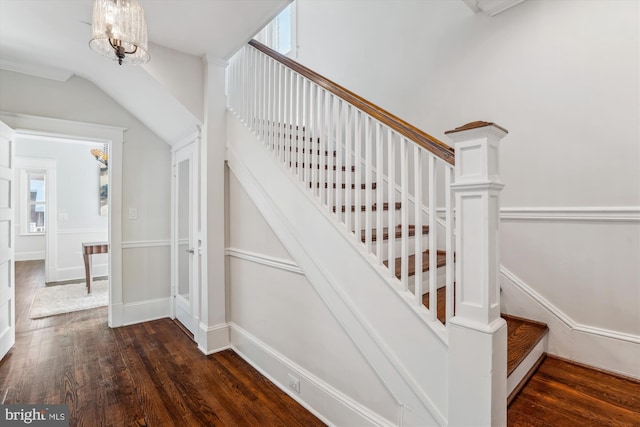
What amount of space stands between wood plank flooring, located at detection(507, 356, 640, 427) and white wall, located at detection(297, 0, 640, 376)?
16 centimetres

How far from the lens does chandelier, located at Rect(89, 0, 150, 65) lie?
1.37 metres

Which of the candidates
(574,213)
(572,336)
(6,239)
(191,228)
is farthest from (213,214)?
(572,336)

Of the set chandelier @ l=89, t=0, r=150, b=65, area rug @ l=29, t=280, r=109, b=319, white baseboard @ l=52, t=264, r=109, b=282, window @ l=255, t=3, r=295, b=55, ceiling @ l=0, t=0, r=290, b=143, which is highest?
window @ l=255, t=3, r=295, b=55

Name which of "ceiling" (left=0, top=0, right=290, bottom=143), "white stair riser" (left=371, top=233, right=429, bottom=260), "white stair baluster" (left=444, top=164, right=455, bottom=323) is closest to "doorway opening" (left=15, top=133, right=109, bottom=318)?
"ceiling" (left=0, top=0, right=290, bottom=143)

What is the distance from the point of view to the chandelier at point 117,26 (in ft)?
4.49

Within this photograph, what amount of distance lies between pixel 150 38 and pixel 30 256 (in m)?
7.50

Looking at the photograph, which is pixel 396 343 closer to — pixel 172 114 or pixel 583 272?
pixel 583 272

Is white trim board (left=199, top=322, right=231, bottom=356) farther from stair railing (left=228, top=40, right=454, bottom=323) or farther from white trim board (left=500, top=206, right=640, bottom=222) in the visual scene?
white trim board (left=500, top=206, right=640, bottom=222)

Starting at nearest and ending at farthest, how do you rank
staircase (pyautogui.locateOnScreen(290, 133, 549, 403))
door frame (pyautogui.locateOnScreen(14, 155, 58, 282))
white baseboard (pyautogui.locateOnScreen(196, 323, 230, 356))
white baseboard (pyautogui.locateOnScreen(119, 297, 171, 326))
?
staircase (pyautogui.locateOnScreen(290, 133, 549, 403)) → white baseboard (pyautogui.locateOnScreen(196, 323, 230, 356)) → white baseboard (pyautogui.locateOnScreen(119, 297, 171, 326)) → door frame (pyautogui.locateOnScreen(14, 155, 58, 282))

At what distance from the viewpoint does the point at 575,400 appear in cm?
158

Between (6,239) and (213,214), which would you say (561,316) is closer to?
(213,214)

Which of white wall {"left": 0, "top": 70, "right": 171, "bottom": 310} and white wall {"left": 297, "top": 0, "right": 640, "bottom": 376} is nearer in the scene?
white wall {"left": 297, "top": 0, "right": 640, "bottom": 376}

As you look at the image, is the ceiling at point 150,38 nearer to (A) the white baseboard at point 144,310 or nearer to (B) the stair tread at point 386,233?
(B) the stair tread at point 386,233

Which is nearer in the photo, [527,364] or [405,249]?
[405,249]
